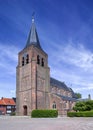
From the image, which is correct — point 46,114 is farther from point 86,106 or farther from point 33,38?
point 33,38

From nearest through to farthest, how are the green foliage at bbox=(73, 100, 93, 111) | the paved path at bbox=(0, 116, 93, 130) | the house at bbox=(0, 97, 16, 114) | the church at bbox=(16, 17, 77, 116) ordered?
the paved path at bbox=(0, 116, 93, 130), the green foliage at bbox=(73, 100, 93, 111), the church at bbox=(16, 17, 77, 116), the house at bbox=(0, 97, 16, 114)

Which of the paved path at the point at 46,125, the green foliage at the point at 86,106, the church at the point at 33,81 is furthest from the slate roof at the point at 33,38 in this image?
the paved path at the point at 46,125

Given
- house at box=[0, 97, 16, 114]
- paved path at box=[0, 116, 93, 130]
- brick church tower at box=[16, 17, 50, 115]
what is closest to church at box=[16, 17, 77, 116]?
brick church tower at box=[16, 17, 50, 115]

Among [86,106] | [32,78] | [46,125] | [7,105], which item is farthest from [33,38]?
[46,125]

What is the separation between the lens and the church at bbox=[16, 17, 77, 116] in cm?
4849

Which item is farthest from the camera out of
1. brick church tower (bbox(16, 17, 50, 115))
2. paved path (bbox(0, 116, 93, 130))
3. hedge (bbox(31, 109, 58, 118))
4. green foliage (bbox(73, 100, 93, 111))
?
brick church tower (bbox(16, 17, 50, 115))

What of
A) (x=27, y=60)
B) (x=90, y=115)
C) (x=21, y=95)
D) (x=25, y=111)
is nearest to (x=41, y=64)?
(x=27, y=60)

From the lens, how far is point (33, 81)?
4853 centimetres

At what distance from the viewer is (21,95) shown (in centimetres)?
5097

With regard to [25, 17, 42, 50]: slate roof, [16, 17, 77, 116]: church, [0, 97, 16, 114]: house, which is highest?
[25, 17, 42, 50]: slate roof

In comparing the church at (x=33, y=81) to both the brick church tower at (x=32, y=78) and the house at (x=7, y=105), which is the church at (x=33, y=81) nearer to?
the brick church tower at (x=32, y=78)

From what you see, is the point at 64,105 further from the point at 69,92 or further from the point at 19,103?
the point at 69,92

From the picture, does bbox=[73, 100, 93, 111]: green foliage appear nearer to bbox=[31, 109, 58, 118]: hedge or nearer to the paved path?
bbox=[31, 109, 58, 118]: hedge

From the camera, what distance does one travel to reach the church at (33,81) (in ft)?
159
